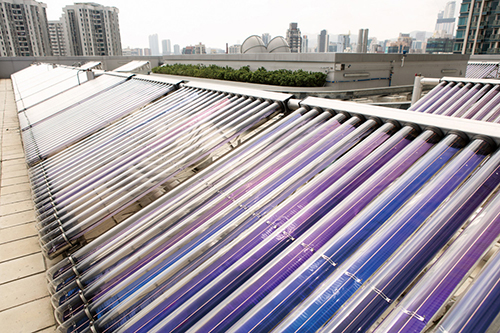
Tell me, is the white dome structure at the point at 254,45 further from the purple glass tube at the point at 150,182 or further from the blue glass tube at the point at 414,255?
the blue glass tube at the point at 414,255

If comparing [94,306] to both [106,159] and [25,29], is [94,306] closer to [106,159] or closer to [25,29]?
[106,159]

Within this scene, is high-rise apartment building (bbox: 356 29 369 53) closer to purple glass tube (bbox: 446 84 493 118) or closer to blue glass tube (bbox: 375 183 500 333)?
purple glass tube (bbox: 446 84 493 118)

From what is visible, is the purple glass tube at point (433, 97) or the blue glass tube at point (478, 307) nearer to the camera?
the blue glass tube at point (478, 307)

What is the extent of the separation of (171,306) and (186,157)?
6.06 feet

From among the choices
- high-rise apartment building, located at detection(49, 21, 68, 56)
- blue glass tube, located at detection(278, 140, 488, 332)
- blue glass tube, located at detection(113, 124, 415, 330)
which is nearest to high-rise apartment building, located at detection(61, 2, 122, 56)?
high-rise apartment building, located at detection(49, 21, 68, 56)

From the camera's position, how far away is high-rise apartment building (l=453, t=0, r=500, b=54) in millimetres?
65938

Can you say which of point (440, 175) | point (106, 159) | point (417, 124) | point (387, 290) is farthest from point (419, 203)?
point (106, 159)

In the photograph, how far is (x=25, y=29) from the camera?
9625 cm

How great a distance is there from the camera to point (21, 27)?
95875mm

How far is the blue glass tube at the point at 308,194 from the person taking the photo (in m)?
1.79

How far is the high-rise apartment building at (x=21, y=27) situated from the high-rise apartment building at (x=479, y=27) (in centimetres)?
12133

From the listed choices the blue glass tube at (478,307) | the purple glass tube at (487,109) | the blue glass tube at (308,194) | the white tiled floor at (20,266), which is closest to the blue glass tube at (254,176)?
the blue glass tube at (308,194)

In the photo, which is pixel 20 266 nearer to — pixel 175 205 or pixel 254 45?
pixel 175 205

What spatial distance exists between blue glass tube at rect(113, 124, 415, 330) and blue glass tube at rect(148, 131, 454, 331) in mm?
89
